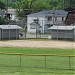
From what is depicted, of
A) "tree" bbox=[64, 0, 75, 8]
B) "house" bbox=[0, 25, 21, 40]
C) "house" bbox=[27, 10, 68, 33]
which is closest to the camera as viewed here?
"house" bbox=[0, 25, 21, 40]

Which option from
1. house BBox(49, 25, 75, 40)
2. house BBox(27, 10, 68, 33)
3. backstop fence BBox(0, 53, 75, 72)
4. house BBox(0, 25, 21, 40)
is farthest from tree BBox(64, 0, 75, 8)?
backstop fence BBox(0, 53, 75, 72)

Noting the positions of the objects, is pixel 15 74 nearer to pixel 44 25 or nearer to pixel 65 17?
pixel 44 25

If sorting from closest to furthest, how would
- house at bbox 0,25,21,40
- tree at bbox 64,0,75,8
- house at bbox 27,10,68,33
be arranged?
1. house at bbox 0,25,21,40
2. house at bbox 27,10,68,33
3. tree at bbox 64,0,75,8

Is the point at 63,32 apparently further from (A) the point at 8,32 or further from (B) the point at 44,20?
(B) the point at 44,20

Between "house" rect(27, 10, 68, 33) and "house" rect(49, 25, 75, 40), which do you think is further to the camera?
"house" rect(27, 10, 68, 33)

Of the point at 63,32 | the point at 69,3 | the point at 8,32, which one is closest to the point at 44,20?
the point at 69,3

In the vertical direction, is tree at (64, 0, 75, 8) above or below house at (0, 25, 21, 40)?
above

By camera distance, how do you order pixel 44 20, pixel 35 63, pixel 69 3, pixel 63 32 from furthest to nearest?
pixel 69 3, pixel 44 20, pixel 63 32, pixel 35 63

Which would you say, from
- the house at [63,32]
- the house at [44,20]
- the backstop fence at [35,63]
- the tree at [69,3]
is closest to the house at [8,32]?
the house at [63,32]

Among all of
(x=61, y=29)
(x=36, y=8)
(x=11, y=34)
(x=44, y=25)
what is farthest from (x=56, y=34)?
(x=36, y=8)

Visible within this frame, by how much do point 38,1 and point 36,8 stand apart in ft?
10.8

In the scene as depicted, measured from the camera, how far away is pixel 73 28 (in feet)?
153

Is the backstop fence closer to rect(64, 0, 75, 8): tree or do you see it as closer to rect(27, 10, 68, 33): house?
rect(27, 10, 68, 33): house

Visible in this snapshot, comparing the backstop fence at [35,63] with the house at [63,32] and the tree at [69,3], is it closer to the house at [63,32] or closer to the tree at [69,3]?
the house at [63,32]
